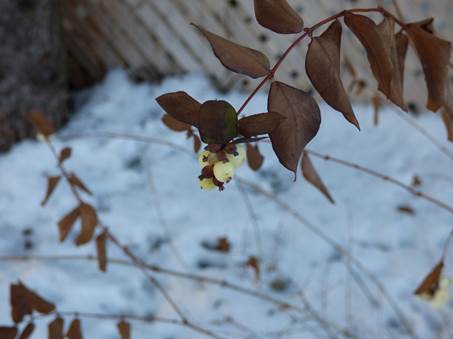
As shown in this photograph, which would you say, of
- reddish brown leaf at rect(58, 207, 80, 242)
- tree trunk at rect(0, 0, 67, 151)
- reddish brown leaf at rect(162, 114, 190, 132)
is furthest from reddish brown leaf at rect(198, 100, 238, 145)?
tree trunk at rect(0, 0, 67, 151)

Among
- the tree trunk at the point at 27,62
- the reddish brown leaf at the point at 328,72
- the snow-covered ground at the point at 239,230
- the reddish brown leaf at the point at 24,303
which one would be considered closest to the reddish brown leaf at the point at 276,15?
the reddish brown leaf at the point at 328,72

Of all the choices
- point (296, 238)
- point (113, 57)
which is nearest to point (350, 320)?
point (296, 238)

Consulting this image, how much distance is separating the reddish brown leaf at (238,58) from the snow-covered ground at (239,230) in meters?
0.96

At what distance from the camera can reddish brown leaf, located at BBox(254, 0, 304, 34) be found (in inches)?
15.9

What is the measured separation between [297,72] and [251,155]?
65.3 inches

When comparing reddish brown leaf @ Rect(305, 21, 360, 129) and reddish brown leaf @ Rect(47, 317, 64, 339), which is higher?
reddish brown leaf @ Rect(305, 21, 360, 129)

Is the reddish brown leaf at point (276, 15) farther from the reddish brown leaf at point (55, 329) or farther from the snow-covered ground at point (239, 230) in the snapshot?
the snow-covered ground at point (239, 230)

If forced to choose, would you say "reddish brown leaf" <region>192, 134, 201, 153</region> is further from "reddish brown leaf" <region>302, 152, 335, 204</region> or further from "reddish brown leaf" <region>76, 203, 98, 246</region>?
"reddish brown leaf" <region>76, 203, 98, 246</region>

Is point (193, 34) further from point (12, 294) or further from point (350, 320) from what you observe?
point (12, 294)

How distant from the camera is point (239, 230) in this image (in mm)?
1603

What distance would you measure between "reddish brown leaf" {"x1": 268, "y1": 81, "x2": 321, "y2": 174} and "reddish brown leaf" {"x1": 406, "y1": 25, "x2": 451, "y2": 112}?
0.44ft

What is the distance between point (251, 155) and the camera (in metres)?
0.63

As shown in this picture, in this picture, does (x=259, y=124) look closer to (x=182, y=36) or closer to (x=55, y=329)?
(x=55, y=329)

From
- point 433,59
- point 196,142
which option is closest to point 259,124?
point 433,59
